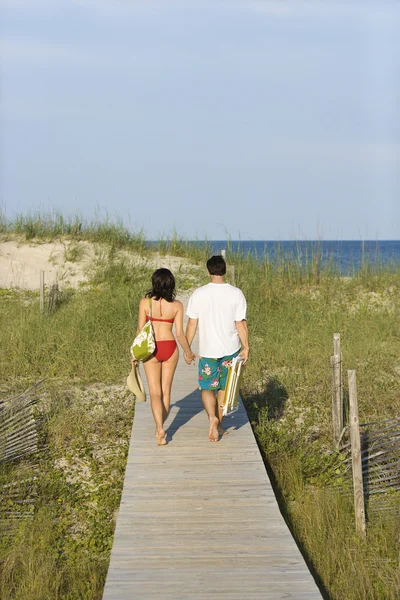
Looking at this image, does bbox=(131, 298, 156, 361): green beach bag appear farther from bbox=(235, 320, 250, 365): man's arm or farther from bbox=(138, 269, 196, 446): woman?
bbox=(235, 320, 250, 365): man's arm

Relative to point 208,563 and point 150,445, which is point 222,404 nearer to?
point 150,445

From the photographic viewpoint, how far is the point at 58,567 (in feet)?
18.6

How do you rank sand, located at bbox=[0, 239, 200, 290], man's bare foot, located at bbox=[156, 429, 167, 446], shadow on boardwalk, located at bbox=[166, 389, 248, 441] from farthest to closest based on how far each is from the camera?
1. sand, located at bbox=[0, 239, 200, 290]
2. shadow on boardwalk, located at bbox=[166, 389, 248, 441]
3. man's bare foot, located at bbox=[156, 429, 167, 446]

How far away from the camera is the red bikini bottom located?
21.2 ft

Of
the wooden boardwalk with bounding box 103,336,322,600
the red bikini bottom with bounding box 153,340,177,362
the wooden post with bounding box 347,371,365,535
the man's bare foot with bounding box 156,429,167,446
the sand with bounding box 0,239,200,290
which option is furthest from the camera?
the sand with bounding box 0,239,200,290

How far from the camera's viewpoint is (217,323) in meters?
6.44

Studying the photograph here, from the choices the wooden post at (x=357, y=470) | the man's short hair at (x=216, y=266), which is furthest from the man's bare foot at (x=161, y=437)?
the wooden post at (x=357, y=470)

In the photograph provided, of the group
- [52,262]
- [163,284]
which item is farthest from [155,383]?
[52,262]

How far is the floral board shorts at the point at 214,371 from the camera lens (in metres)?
6.53

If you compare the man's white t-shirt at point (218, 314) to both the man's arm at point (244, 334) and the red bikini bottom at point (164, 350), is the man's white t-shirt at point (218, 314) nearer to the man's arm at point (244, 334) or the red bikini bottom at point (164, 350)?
the man's arm at point (244, 334)

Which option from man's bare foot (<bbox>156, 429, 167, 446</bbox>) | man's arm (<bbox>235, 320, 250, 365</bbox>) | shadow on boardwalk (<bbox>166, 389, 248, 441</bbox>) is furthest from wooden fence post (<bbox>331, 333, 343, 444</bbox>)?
man's bare foot (<bbox>156, 429, 167, 446</bbox>)

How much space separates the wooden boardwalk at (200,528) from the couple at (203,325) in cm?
63

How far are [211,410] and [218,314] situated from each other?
94 centimetres

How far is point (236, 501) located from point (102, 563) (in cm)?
114
